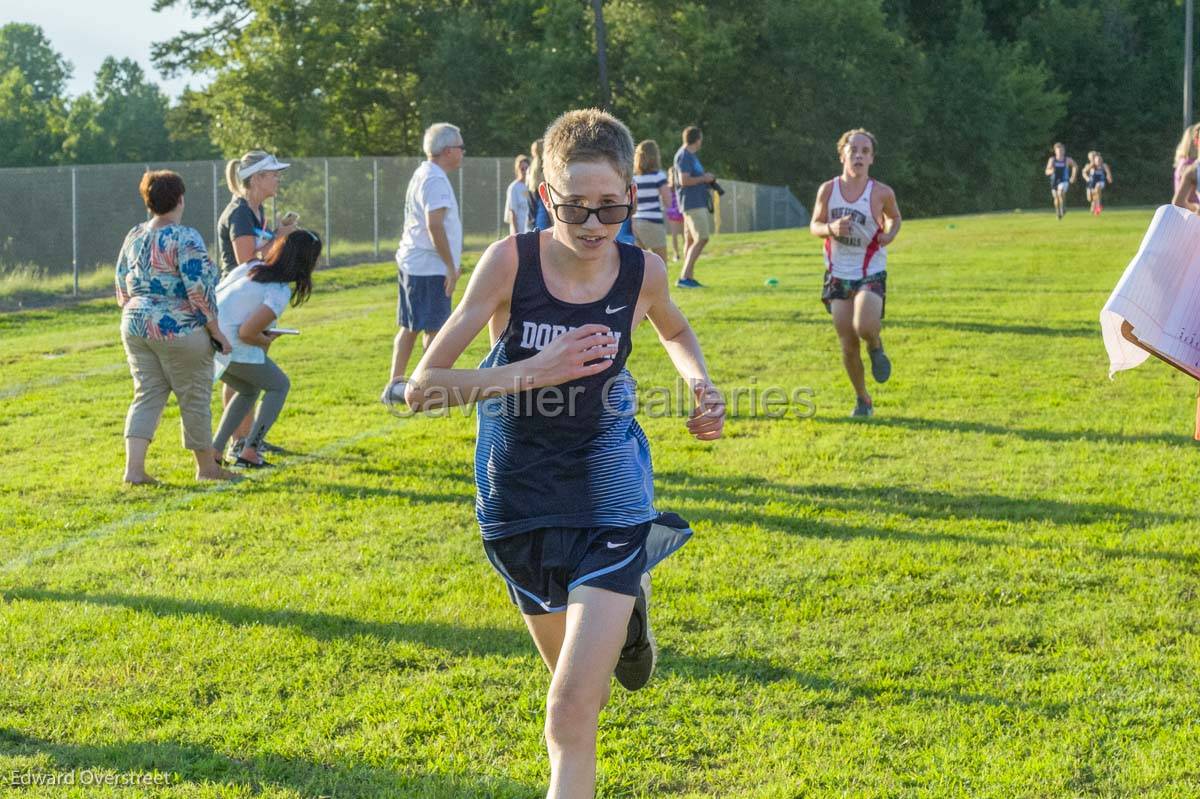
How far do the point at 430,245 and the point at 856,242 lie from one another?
3118mm

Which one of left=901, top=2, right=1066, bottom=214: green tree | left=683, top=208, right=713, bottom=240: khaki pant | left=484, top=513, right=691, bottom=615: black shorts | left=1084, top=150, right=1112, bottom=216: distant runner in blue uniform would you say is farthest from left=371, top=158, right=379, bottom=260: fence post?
left=901, top=2, right=1066, bottom=214: green tree

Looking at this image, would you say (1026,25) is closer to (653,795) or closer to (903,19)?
(903,19)

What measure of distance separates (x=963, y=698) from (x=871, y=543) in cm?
199

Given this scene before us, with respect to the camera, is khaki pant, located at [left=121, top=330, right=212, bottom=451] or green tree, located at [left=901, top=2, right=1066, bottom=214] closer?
khaki pant, located at [left=121, top=330, right=212, bottom=451]

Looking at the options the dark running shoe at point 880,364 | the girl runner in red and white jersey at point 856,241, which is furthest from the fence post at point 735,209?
the girl runner in red and white jersey at point 856,241

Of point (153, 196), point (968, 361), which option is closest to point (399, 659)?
point (153, 196)

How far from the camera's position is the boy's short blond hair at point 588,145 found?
3.46 meters

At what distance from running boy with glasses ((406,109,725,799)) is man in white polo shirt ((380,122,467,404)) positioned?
5578mm

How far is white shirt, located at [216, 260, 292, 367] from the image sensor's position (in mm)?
8109

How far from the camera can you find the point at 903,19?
62.9 metres

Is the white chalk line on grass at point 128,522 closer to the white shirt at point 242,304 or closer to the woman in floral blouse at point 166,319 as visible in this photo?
the woman in floral blouse at point 166,319

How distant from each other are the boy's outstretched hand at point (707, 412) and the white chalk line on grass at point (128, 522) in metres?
4.01

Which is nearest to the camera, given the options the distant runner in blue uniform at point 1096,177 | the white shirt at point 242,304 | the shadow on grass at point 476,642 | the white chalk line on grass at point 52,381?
the shadow on grass at point 476,642

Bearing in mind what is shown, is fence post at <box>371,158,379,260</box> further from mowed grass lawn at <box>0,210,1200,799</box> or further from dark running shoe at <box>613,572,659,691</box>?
dark running shoe at <box>613,572,659,691</box>
